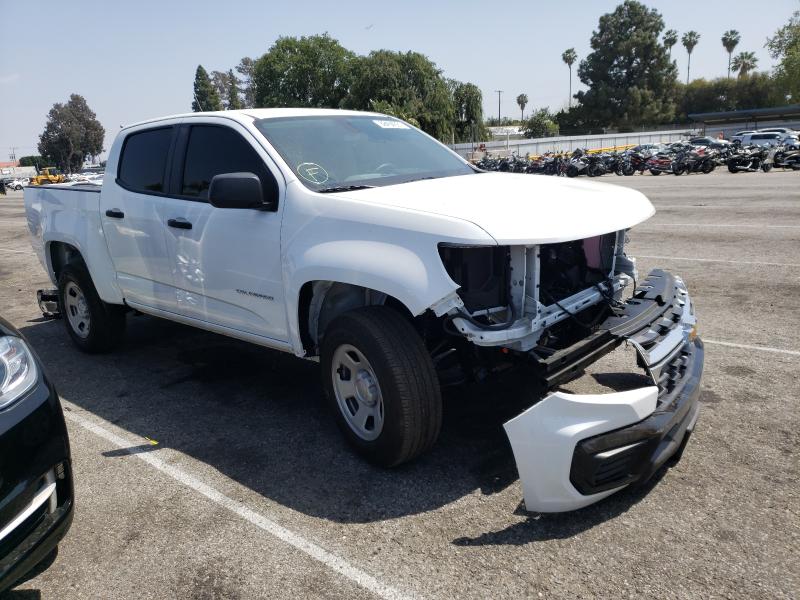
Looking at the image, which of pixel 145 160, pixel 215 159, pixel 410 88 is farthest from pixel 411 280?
pixel 410 88

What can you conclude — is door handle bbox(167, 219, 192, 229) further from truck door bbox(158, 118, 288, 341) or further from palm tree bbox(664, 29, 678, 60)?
palm tree bbox(664, 29, 678, 60)

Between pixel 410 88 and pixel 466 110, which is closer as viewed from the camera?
pixel 410 88

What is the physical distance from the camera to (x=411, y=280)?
2.96 metres

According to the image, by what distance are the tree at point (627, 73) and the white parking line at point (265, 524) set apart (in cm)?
9555

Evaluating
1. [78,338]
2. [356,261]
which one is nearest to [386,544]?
[356,261]

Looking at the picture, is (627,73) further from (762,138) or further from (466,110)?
(762,138)

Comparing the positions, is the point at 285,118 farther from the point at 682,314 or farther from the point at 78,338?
the point at 78,338

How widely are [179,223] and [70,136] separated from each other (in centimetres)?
12426

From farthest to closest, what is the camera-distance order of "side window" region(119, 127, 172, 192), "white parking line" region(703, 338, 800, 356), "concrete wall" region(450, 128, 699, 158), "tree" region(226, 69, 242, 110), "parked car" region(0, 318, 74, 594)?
"tree" region(226, 69, 242, 110) → "concrete wall" region(450, 128, 699, 158) → "white parking line" region(703, 338, 800, 356) → "side window" region(119, 127, 172, 192) → "parked car" region(0, 318, 74, 594)

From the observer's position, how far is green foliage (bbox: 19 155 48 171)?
11666 cm

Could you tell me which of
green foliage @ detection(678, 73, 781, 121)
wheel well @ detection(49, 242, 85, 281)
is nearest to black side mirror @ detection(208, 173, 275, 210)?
wheel well @ detection(49, 242, 85, 281)

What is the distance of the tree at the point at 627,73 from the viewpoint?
90125 mm

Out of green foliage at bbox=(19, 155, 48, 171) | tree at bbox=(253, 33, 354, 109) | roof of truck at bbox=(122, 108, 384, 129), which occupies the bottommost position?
green foliage at bbox=(19, 155, 48, 171)

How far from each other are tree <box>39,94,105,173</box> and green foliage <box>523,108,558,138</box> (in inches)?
3079
